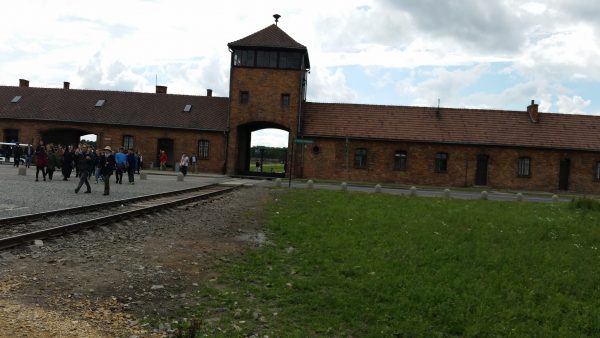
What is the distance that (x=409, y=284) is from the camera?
21.8 ft

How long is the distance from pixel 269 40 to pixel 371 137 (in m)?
9.97

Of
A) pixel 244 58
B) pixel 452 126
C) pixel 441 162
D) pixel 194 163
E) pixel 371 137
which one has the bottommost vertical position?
pixel 194 163

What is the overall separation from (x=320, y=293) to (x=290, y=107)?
30.0 m

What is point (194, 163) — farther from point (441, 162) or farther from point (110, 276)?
point (110, 276)

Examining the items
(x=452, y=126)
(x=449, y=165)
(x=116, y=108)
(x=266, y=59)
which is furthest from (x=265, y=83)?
(x=449, y=165)

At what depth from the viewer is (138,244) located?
28.2ft

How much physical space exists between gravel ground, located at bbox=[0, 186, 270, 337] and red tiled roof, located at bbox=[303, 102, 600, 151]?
26458 mm

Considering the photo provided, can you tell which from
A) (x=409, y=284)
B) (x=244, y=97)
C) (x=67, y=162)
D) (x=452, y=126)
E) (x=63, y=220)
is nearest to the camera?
(x=409, y=284)

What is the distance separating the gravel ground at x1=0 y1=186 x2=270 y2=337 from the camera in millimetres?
4656

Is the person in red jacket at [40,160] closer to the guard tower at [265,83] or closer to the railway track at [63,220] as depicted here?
the railway track at [63,220]

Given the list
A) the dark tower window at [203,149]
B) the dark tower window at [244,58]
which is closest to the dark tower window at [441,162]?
the dark tower window at [244,58]

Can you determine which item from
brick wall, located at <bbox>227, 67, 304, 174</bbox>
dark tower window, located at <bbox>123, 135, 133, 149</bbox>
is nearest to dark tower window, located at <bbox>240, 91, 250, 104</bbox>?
brick wall, located at <bbox>227, 67, 304, 174</bbox>

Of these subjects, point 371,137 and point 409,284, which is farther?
point 371,137

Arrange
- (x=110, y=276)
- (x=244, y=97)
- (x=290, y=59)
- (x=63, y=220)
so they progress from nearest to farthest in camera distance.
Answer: (x=110, y=276) < (x=63, y=220) < (x=290, y=59) < (x=244, y=97)
